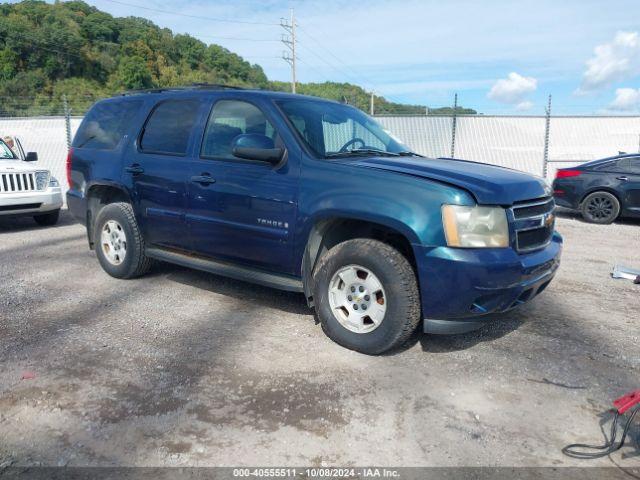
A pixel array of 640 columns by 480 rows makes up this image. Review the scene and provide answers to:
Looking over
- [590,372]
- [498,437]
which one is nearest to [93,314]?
[498,437]

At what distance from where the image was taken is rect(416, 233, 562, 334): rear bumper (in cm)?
330

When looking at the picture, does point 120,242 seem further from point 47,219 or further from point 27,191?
point 47,219

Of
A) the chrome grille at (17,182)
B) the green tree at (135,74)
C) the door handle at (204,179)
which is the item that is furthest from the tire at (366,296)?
the green tree at (135,74)

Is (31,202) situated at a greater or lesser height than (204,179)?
lesser

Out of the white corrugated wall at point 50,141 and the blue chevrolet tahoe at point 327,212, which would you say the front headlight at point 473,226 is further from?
the white corrugated wall at point 50,141

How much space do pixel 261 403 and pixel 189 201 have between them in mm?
2123

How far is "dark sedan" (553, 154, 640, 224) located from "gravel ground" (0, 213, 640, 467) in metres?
5.28

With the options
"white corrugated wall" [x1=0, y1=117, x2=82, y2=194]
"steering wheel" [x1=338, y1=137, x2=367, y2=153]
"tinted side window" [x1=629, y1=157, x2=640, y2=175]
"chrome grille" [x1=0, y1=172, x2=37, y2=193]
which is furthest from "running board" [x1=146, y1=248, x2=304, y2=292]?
"white corrugated wall" [x1=0, y1=117, x2=82, y2=194]

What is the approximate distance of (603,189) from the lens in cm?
996

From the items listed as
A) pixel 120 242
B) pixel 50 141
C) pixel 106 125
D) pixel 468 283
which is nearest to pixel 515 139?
pixel 106 125

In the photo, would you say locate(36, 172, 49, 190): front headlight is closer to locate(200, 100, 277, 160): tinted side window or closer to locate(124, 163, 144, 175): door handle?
locate(124, 163, 144, 175): door handle

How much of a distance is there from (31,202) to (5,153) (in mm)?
1418

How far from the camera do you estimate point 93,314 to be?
4.54 metres

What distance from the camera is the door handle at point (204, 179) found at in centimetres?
438
